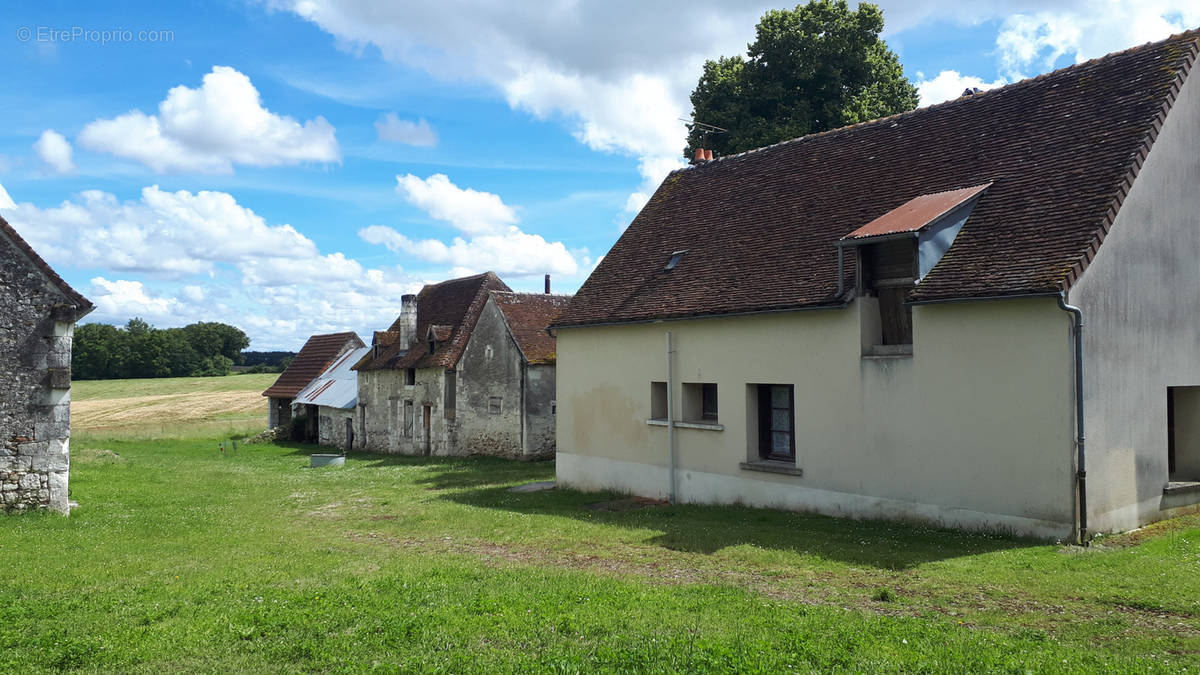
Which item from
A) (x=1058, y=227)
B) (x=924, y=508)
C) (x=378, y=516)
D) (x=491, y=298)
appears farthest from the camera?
(x=491, y=298)

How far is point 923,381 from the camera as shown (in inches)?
523

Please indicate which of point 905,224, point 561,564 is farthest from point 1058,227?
point 561,564

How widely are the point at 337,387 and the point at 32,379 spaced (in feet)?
95.0

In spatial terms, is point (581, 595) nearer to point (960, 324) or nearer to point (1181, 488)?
point (960, 324)

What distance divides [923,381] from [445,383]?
23.3 metres

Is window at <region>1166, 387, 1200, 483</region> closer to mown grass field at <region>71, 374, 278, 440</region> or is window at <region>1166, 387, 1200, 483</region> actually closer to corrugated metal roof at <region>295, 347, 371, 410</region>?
corrugated metal roof at <region>295, 347, 371, 410</region>

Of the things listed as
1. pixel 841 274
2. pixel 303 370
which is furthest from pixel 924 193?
pixel 303 370

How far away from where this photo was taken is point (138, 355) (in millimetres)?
94750

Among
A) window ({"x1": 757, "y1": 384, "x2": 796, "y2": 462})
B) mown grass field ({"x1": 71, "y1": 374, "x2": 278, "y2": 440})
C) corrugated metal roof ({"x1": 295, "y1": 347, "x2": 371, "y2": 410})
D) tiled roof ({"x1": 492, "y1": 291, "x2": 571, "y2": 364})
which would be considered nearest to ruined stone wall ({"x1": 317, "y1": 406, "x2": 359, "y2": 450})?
corrugated metal roof ({"x1": 295, "y1": 347, "x2": 371, "y2": 410})

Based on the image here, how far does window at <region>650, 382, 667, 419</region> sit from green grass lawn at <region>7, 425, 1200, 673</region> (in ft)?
9.24

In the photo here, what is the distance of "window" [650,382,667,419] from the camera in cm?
1862

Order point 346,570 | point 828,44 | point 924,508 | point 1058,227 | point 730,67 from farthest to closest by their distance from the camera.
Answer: point 730,67
point 828,44
point 924,508
point 1058,227
point 346,570

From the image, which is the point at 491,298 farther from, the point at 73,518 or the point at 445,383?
the point at 73,518

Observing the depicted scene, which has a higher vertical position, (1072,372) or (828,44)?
(828,44)
